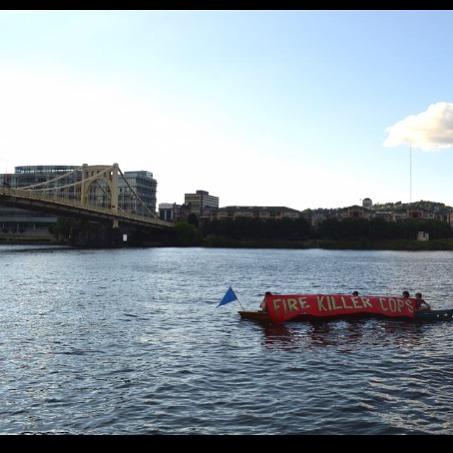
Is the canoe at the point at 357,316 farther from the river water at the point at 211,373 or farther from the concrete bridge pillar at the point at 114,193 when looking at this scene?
the concrete bridge pillar at the point at 114,193

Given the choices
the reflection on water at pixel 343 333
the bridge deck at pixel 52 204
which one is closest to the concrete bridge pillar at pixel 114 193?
the bridge deck at pixel 52 204

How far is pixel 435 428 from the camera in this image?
1452 centimetres

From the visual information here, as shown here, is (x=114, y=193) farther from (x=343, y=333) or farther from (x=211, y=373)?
(x=211, y=373)

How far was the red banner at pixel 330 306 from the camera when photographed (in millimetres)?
32344

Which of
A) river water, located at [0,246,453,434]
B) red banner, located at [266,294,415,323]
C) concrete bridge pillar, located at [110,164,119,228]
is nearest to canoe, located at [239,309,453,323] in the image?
red banner, located at [266,294,415,323]

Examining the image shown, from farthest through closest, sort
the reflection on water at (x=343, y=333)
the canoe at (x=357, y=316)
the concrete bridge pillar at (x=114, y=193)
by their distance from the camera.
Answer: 1. the concrete bridge pillar at (x=114, y=193)
2. the canoe at (x=357, y=316)
3. the reflection on water at (x=343, y=333)

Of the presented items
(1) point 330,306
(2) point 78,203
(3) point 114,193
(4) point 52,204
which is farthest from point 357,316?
(3) point 114,193

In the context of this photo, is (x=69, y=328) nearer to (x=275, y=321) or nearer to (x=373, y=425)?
(x=275, y=321)
